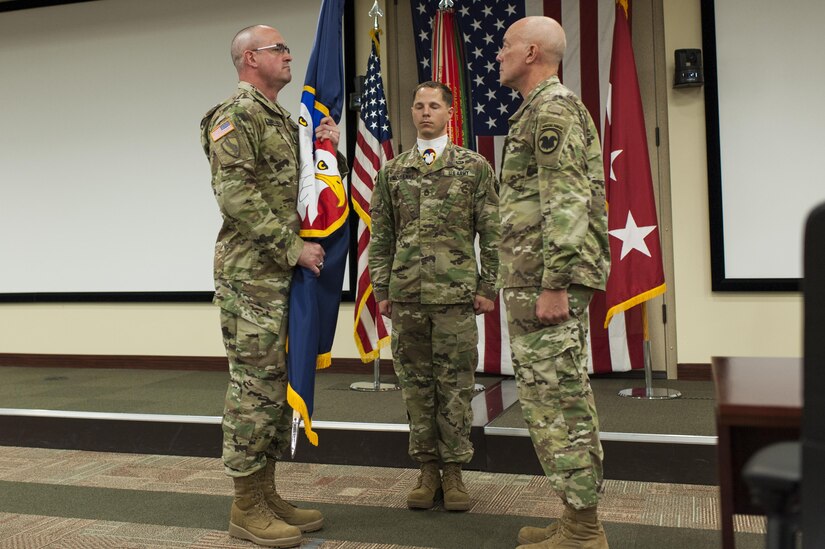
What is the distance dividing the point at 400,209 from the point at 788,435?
6.04 ft

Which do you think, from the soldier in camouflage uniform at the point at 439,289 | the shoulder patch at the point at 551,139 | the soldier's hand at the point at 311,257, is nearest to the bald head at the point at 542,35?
the shoulder patch at the point at 551,139

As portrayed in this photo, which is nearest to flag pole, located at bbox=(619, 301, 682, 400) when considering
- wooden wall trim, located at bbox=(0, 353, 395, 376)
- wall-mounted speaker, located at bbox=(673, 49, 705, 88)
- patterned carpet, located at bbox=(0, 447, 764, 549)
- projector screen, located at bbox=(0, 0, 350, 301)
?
patterned carpet, located at bbox=(0, 447, 764, 549)

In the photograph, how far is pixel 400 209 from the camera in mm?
2967

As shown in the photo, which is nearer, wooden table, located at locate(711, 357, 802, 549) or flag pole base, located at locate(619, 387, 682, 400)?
wooden table, located at locate(711, 357, 802, 549)

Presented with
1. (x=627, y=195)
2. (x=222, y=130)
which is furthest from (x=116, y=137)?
(x=222, y=130)

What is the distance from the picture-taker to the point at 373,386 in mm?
4855

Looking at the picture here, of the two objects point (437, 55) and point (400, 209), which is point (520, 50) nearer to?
point (400, 209)

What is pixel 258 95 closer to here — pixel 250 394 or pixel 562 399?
pixel 250 394

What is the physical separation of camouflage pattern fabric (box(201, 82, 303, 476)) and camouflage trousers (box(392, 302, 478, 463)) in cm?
51

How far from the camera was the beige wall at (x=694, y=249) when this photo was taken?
4816mm

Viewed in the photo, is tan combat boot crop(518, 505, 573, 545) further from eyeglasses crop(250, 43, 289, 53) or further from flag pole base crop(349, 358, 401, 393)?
flag pole base crop(349, 358, 401, 393)

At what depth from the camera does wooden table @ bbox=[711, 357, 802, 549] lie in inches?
49.1

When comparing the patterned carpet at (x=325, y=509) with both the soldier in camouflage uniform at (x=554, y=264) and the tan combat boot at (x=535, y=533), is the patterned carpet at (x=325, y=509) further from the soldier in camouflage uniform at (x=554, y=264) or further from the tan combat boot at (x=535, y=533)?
the soldier in camouflage uniform at (x=554, y=264)

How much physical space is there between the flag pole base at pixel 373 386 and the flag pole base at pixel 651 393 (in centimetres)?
131
